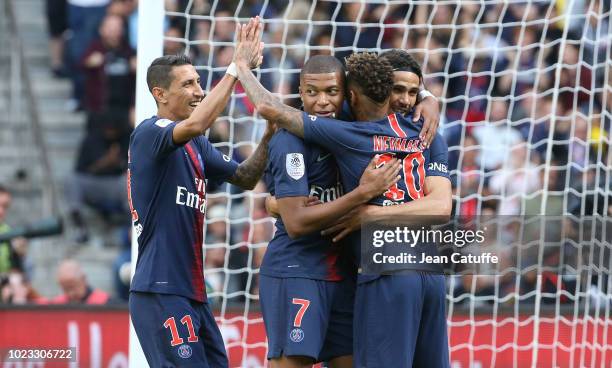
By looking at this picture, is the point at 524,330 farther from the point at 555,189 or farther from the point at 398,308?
the point at 398,308

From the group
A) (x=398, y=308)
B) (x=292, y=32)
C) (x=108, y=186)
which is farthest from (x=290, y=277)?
(x=108, y=186)

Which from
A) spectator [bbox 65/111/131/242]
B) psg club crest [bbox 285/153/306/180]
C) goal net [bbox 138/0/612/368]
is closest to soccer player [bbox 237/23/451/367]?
psg club crest [bbox 285/153/306/180]

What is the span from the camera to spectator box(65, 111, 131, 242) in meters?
11.6

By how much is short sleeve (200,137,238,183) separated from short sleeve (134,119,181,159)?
47cm

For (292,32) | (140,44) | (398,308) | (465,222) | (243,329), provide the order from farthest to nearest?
1. (292,32)
2. (243,329)
3. (140,44)
4. (465,222)
5. (398,308)

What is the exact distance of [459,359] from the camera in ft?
28.9

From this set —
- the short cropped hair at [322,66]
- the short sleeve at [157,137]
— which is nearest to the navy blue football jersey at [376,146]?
the short cropped hair at [322,66]

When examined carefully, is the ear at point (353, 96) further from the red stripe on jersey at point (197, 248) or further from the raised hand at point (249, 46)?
the red stripe on jersey at point (197, 248)

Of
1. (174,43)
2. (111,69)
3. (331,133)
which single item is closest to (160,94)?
(331,133)

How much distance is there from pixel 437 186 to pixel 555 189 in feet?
12.6

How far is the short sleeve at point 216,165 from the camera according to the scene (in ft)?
21.0

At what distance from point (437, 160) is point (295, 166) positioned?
80cm

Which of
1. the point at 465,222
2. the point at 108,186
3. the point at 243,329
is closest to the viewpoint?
the point at 465,222

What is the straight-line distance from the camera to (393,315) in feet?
18.5
